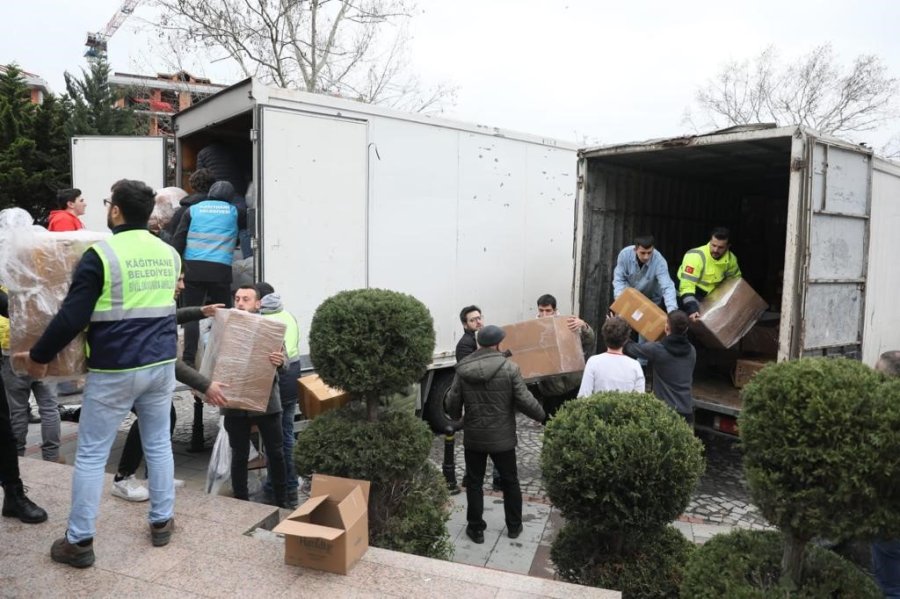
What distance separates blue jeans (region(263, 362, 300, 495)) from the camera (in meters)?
4.54

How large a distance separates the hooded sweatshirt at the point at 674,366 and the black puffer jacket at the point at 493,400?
1.34 meters

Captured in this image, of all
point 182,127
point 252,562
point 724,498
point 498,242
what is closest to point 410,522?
point 252,562

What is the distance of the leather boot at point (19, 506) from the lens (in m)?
3.50

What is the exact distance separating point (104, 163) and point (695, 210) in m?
7.36

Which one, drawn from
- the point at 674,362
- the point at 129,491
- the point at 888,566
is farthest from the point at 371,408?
the point at 888,566

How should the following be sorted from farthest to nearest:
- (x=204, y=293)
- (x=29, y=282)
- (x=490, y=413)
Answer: (x=204, y=293), (x=490, y=413), (x=29, y=282)

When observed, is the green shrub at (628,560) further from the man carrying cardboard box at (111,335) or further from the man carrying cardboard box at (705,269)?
the man carrying cardboard box at (705,269)

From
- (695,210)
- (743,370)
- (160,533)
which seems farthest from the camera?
(695,210)

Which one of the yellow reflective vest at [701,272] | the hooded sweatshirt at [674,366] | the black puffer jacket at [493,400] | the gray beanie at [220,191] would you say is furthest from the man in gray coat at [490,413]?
the gray beanie at [220,191]

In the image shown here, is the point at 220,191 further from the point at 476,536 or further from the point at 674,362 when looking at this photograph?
the point at 674,362

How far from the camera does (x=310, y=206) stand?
558 centimetres

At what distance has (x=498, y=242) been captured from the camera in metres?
7.40

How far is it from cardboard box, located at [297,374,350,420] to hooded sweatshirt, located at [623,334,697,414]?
8.04ft

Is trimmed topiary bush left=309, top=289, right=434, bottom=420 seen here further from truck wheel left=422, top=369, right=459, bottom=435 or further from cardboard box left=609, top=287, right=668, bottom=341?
truck wheel left=422, top=369, right=459, bottom=435
